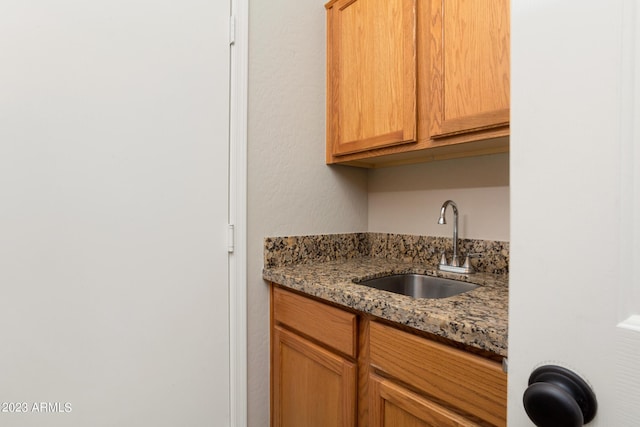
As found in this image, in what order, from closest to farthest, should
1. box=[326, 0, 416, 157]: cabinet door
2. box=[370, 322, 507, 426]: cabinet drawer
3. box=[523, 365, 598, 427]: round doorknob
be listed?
1. box=[523, 365, 598, 427]: round doorknob
2. box=[370, 322, 507, 426]: cabinet drawer
3. box=[326, 0, 416, 157]: cabinet door

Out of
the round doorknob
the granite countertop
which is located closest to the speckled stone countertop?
the granite countertop

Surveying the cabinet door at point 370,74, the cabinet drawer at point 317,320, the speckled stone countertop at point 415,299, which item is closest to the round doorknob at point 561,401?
the speckled stone countertop at point 415,299

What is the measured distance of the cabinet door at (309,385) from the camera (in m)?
0.94

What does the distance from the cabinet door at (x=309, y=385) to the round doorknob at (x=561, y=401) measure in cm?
67

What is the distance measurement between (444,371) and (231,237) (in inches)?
32.0

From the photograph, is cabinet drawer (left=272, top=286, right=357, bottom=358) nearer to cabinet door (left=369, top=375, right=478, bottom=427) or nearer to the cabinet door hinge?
cabinet door (left=369, top=375, right=478, bottom=427)

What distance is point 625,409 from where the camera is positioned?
28 cm

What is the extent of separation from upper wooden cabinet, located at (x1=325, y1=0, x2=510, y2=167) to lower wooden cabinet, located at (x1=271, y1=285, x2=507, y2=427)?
66cm

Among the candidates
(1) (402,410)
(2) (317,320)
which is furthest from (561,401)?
(2) (317,320)

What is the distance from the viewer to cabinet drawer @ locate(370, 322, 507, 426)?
0.62m

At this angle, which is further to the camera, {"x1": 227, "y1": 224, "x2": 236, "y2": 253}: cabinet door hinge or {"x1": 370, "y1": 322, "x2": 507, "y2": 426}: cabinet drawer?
{"x1": 227, "y1": 224, "x2": 236, "y2": 253}: cabinet door hinge

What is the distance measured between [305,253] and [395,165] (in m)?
0.62

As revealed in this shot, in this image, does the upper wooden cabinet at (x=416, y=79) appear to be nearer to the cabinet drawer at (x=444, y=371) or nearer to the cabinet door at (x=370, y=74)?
the cabinet door at (x=370, y=74)

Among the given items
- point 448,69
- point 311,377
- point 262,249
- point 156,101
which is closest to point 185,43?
point 156,101
